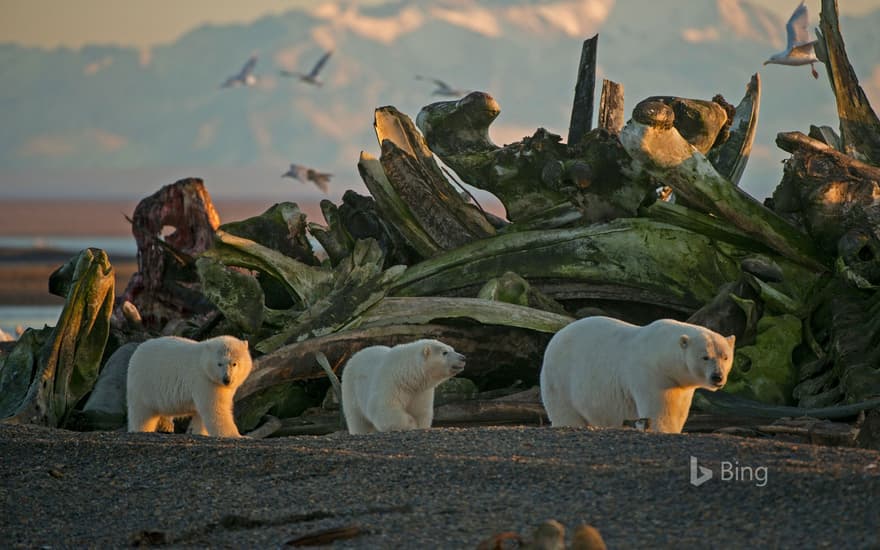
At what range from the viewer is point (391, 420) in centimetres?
1150

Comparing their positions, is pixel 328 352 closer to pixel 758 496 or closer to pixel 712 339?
pixel 712 339

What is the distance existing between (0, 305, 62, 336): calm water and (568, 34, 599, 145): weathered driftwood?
19.1 metres

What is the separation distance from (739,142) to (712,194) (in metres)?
3.33

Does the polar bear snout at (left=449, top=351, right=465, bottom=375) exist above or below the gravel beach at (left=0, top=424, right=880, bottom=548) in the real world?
above

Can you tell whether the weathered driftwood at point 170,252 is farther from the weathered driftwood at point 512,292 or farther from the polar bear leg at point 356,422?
the polar bear leg at point 356,422

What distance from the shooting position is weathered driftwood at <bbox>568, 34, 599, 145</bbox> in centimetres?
1602

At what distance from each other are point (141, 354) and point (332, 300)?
2.29m

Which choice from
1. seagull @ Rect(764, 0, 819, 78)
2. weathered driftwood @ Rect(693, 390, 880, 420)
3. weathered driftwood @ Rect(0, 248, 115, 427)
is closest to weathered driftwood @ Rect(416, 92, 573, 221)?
weathered driftwood @ Rect(693, 390, 880, 420)

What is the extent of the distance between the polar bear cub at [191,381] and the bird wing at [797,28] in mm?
15454

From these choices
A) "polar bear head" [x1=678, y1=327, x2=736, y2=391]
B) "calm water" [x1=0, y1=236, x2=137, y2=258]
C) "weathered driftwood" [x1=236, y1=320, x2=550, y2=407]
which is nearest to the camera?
"polar bear head" [x1=678, y1=327, x2=736, y2=391]

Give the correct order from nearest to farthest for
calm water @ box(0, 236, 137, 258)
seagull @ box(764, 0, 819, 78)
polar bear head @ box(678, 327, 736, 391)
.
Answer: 1. polar bear head @ box(678, 327, 736, 391)
2. seagull @ box(764, 0, 819, 78)
3. calm water @ box(0, 236, 137, 258)

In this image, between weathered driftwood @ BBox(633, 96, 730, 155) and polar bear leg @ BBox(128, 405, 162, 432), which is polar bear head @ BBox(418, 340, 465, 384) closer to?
polar bear leg @ BBox(128, 405, 162, 432)

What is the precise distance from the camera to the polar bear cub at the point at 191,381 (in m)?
11.5

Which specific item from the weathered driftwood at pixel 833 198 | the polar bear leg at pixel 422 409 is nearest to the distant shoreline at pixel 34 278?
the weathered driftwood at pixel 833 198
